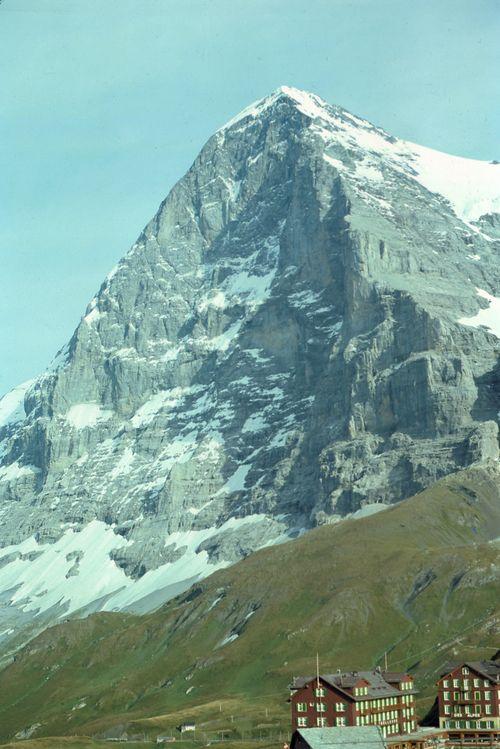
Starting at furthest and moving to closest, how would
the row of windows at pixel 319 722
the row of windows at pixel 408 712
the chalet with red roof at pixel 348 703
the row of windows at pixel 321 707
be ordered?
the row of windows at pixel 408 712
the row of windows at pixel 321 707
the chalet with red roof at pixel 348 703
the row of windows at pixel 319 722

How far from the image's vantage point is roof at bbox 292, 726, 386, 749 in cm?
13525

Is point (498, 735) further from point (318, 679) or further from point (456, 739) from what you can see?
point (318, 679)

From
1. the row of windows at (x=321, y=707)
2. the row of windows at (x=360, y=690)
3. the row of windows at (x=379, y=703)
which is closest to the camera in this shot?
the row of windows at (x=321, y=707)

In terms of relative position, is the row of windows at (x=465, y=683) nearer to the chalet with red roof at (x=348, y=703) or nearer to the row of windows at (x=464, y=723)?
the row of windows at (x=464, y=723)

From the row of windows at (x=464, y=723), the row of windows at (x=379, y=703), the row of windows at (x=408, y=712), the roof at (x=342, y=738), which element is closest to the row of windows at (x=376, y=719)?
the row of windows at (x=379, y=703)

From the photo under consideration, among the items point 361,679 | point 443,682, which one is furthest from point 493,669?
point 361,679

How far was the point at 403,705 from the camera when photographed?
7520 inches

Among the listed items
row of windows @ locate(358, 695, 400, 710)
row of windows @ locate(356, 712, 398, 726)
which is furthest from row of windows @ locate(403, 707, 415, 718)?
row of windows @ locate(356, 712, 398, 726)

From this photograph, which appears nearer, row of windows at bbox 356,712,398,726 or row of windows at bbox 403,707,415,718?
row of windows at bbox 356,712,398,726

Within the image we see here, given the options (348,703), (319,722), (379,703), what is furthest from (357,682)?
(319,722)

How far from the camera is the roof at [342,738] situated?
5325 inches

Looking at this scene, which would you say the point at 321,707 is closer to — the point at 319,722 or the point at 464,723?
the point at 319,722

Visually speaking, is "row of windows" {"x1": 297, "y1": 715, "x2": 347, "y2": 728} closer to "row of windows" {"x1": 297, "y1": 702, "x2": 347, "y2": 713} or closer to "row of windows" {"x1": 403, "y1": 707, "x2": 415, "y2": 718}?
"row of windows" {"x1": 297, "y1": 702, "x2": 347, "y2": 713}

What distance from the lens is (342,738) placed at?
13762 centimetres
